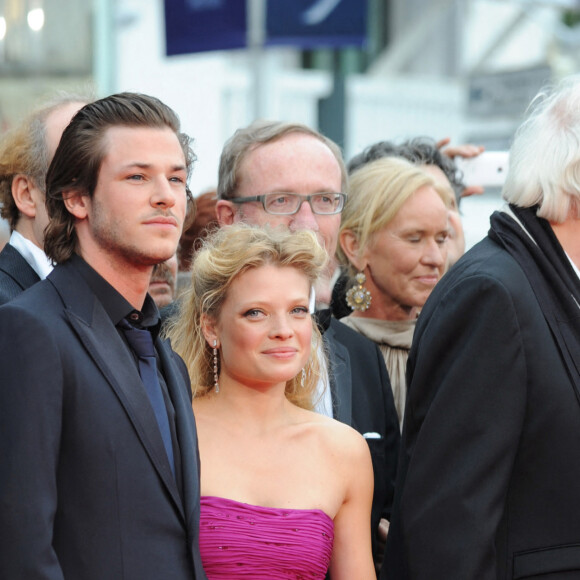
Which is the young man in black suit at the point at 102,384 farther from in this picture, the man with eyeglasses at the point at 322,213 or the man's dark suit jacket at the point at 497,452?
the man with eyeglasses at the point at 322,213

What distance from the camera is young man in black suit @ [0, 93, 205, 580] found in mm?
2363

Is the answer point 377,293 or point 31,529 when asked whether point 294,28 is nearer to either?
point 377,293

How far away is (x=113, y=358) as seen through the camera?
100 inches

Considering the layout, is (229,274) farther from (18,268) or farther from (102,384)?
(102,384)

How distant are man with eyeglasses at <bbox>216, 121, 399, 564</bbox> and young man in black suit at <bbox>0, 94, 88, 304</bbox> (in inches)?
24.6

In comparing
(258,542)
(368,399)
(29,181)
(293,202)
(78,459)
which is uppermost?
(29,181)

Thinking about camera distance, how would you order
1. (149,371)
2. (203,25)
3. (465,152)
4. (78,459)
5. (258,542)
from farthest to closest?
(203,25), (465,152), (258,542), (149,371), (78,459)

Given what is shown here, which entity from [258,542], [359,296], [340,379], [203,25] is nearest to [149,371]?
[258,542]

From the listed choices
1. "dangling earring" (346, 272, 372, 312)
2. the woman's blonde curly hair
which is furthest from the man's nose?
"dangling earring" (346, 272, 372, 312)

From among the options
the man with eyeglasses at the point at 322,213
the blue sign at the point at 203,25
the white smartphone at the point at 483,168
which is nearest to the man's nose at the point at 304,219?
the man with eyeglasses at the point at 322,213

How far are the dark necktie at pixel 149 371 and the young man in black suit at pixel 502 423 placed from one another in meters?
0.66

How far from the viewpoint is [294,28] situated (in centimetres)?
714

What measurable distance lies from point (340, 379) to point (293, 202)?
2.09 feet

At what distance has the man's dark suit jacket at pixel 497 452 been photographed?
9.14ft
